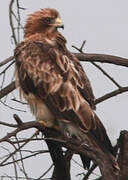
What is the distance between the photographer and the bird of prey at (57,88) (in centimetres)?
504

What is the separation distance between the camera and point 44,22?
6230 mm

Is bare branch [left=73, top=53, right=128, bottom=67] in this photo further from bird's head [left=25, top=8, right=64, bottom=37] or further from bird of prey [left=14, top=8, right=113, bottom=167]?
bird's head [left=25, top=8, right=64, bottom=37]

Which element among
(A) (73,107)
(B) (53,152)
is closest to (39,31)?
(A) (73,107)

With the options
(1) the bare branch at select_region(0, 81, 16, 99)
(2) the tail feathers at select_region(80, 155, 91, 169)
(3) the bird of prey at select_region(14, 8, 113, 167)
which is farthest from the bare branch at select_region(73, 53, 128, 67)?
(2) the tail feathers at select_region(80, 155, 91, 169)

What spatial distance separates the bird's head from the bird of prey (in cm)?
28

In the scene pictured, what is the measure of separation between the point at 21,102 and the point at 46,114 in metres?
0.42

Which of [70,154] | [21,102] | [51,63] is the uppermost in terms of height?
[51,63]

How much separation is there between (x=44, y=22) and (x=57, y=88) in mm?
1186

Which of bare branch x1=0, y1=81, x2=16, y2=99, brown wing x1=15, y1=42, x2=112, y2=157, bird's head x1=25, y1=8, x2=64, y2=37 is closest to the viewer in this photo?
brown wing x1=15, y1=42, x2=112, y2=157

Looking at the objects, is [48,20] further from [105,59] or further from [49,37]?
[105,59]

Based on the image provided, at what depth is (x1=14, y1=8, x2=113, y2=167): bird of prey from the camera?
5.04 metres

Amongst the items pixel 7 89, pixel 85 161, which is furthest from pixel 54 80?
pixel 85 161

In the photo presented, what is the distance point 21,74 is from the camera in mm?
5543

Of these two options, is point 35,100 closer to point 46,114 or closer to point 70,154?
point 46,114
